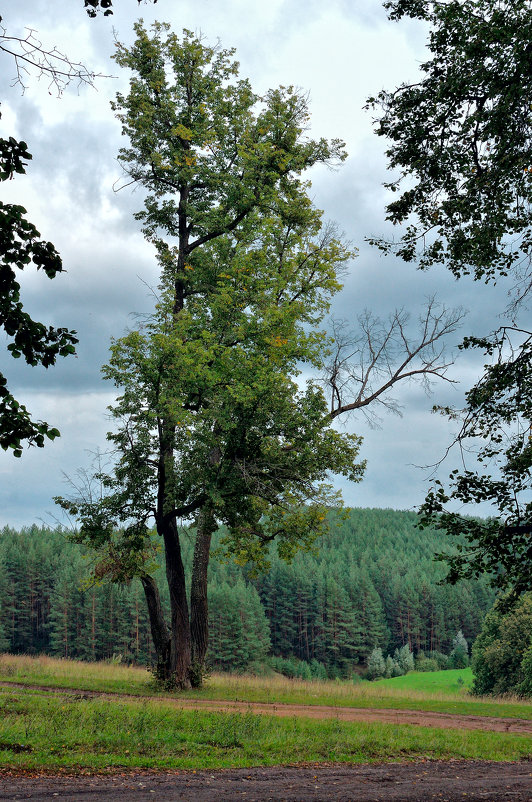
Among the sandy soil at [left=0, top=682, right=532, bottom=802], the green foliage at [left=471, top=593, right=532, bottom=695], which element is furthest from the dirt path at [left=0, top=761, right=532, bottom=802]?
the green foliage at [left=471, top=593, right=532, bottom=695]

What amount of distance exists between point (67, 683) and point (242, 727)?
10.6m

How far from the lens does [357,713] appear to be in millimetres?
18406

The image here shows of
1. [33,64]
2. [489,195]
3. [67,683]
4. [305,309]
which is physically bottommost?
[67,683]

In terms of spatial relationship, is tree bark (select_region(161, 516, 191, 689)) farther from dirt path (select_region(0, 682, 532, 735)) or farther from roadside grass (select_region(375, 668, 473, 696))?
roadside grass (select_region(375, 668, 473, 696))

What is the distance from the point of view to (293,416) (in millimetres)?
20641

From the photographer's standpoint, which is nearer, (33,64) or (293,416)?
(33,64)

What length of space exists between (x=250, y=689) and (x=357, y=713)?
506 centimetres

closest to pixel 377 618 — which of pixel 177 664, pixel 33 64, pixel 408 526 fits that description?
pixel 408 526

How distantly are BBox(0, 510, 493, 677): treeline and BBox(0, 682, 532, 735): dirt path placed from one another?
53742 mm

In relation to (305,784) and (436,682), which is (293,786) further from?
(436,682)

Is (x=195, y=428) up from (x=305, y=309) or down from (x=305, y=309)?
down

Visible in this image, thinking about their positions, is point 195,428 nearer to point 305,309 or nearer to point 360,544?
point 305,309

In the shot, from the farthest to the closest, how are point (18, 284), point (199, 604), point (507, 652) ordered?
point (507, 652), point (199, 604), point (18, 284)

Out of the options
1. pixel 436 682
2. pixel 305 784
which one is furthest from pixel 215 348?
pixel 436 682
